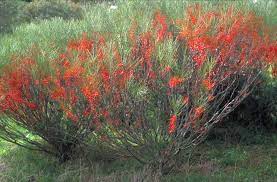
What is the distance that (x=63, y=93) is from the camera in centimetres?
489

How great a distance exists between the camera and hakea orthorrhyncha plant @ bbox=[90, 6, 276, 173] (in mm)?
4801

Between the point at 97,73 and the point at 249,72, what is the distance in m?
1.71

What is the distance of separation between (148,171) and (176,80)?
1125mm

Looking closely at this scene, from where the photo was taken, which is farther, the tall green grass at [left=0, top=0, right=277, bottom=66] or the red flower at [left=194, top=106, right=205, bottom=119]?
the tall green grass at [left=0, top=0, right=277, bottom=66]

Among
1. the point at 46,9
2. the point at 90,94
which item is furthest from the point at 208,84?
the point at 46,9

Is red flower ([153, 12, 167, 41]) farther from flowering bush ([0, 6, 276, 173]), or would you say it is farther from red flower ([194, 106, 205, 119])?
red flower ([194, 106, 205, 119])

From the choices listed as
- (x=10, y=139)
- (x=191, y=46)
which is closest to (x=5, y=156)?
(x=10, y=139)

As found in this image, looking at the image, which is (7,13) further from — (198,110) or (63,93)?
(198,110)

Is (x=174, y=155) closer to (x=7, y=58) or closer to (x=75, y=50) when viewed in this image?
(x=75, y=50)

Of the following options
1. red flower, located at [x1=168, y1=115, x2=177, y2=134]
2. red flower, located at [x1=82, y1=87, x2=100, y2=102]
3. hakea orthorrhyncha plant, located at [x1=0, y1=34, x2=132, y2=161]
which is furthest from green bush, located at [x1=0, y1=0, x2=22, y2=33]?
red flower, located at [x1=168, y1=115, x2=177, y2=134]

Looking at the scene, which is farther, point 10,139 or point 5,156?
point 5,156

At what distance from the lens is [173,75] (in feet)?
16.0

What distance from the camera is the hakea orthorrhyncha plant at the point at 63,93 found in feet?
15.5

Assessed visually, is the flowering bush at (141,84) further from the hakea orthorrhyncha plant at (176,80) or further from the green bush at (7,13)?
the green bush at (7,13)
